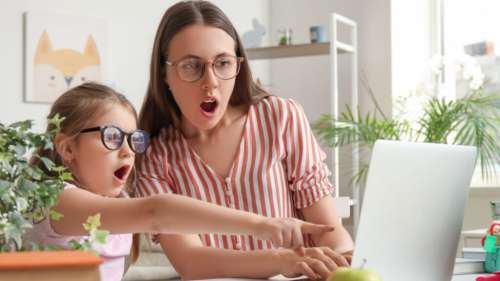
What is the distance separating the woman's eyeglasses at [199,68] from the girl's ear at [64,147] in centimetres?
29

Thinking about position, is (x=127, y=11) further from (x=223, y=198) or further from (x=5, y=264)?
(x=5, y=264)

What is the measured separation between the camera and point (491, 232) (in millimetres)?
1844

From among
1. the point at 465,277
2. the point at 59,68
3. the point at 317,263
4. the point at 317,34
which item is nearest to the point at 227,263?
the point at 317,263

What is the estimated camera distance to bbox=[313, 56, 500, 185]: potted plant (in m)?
4.72

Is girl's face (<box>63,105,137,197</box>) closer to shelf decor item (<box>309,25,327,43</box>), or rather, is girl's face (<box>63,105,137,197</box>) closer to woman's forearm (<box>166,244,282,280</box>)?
woman's forearm (<box>166,244,282,280</box>)

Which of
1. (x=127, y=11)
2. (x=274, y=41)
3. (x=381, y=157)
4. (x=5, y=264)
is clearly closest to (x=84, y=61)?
(x=127, y=11)

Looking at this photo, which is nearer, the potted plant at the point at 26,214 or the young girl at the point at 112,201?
the potted plant at the point at 26,214

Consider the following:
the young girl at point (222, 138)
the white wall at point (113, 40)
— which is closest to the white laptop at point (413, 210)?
the young girl at point (222, 138)

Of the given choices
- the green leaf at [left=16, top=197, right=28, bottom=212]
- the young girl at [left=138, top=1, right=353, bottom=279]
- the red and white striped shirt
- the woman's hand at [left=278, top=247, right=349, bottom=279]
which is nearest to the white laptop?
the woman's hand at [left=278, top=247, right=349, bottom=279]

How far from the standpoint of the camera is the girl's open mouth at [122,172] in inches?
68.1

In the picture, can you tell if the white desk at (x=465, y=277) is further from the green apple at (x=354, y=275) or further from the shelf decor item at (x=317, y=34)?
the shelf decor item at (x=317, y=34)

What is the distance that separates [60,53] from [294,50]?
158 centimetres

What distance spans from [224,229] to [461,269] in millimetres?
771

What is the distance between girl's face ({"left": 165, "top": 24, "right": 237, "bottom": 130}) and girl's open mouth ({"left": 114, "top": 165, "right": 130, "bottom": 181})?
20cm
